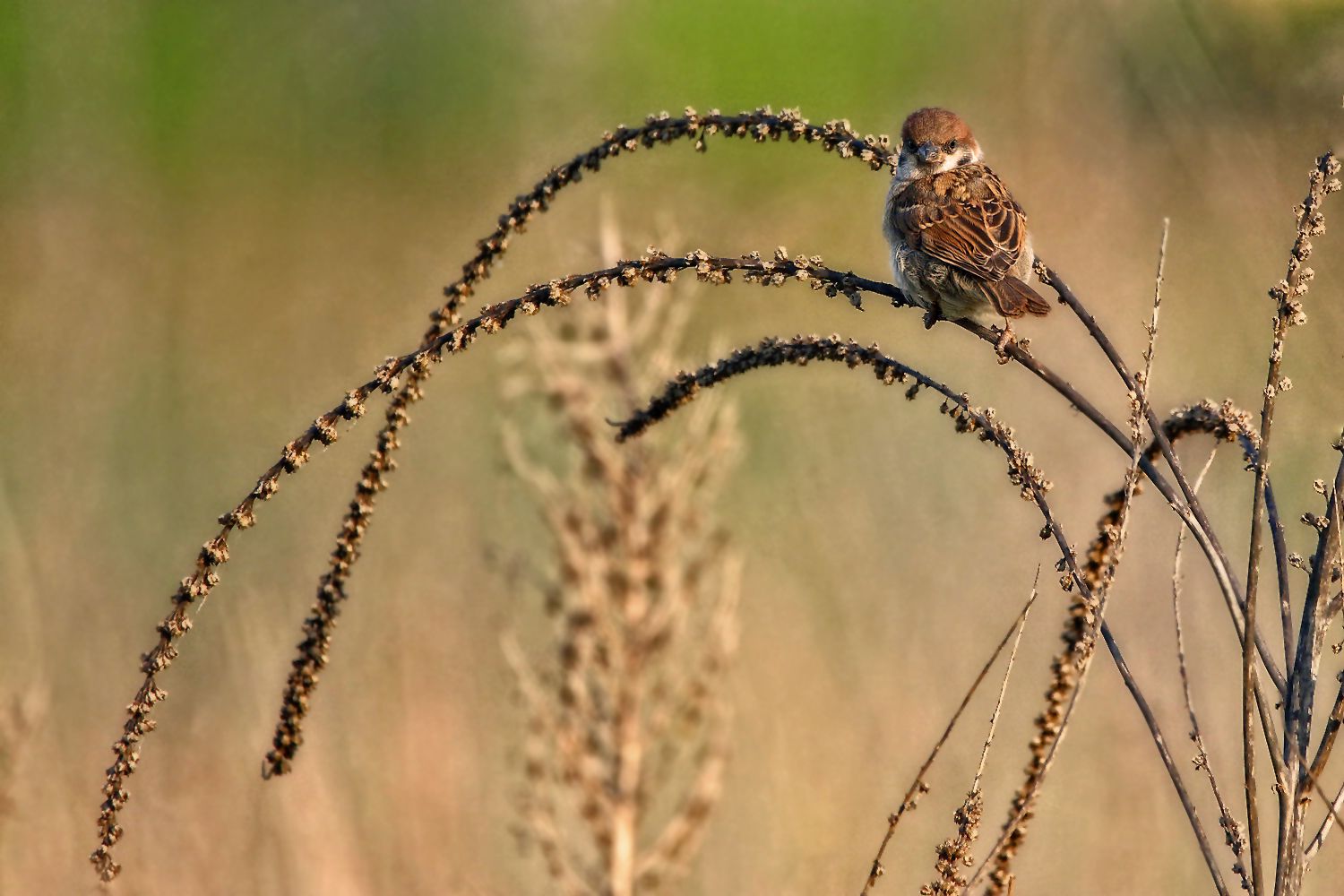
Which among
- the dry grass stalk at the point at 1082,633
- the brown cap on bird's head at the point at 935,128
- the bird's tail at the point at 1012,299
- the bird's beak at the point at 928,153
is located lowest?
the dry grass stalk at the point at 1082,633

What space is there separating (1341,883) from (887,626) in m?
1.80

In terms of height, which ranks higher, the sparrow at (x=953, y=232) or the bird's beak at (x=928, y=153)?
the bird's beak at (x=928, y=153)

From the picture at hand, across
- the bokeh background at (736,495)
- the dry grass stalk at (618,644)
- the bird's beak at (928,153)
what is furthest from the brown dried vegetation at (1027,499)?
the dry grass stalk at (618,644)

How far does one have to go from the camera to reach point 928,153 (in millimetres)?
4176

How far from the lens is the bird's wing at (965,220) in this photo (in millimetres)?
3625

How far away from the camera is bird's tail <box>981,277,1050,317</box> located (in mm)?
3479

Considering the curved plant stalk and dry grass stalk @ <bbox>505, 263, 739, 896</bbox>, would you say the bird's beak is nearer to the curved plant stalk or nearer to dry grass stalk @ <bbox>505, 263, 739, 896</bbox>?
dry grass stalk @ <bbox>505, 263, 739, 896</bbox>

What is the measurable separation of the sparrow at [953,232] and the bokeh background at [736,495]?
489 millimetres

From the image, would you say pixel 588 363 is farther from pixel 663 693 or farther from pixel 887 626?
pixel 887 626

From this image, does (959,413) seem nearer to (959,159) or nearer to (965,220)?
(965,220)

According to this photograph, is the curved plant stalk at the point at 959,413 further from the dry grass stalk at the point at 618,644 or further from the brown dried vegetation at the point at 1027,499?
the dry grass stalk at the point at 618,644

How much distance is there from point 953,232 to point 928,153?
0.54 meters

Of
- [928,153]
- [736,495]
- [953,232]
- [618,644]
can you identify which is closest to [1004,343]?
[953,232]

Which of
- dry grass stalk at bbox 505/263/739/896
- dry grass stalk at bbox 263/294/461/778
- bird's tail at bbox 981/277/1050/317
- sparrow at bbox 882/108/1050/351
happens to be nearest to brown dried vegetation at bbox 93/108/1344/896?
dry grass stalk at bbox 263/294/461/778
